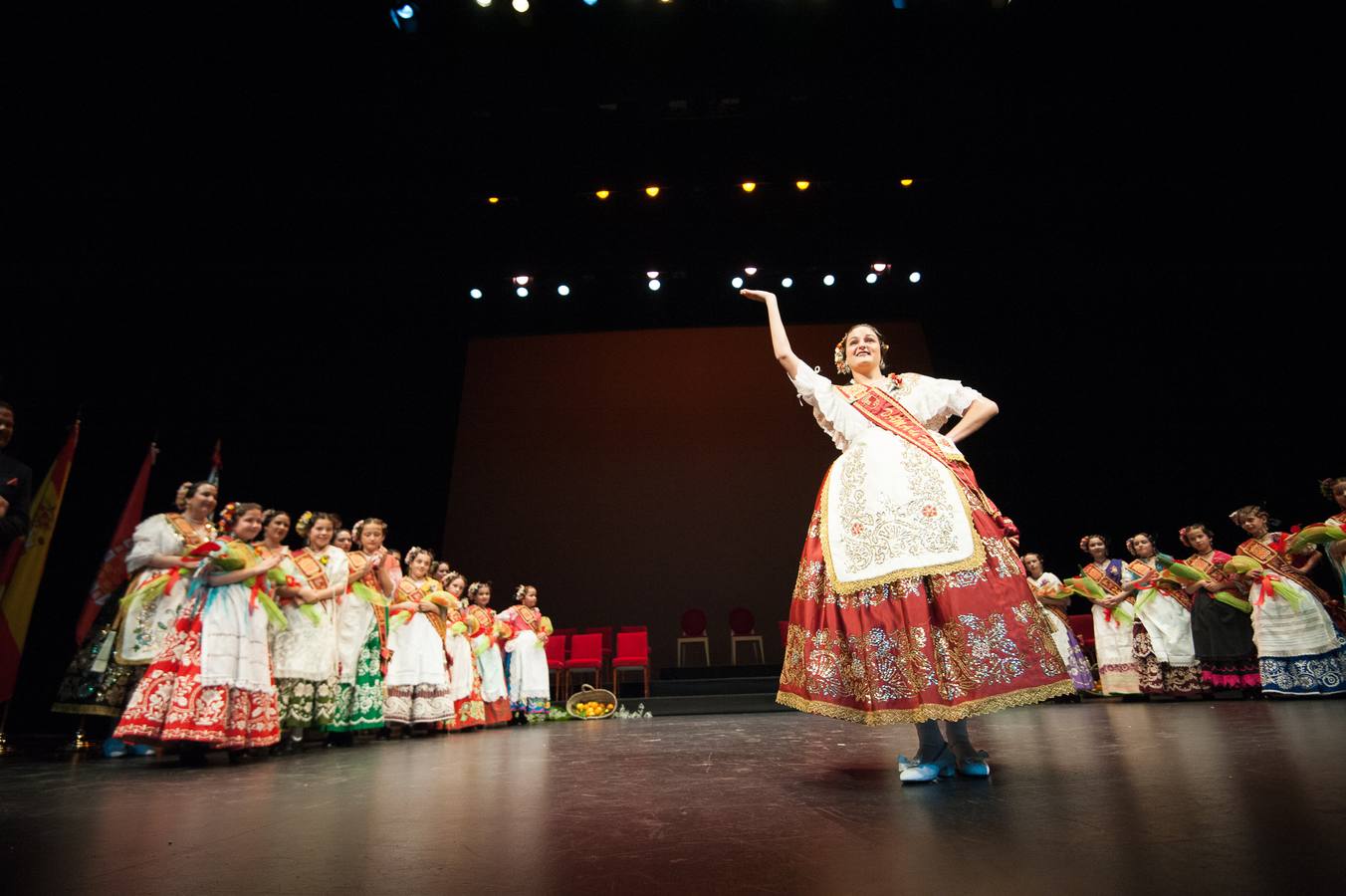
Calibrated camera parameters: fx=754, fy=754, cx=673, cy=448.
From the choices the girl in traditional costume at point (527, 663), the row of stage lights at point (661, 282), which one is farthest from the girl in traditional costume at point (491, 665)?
the row of stage lights at point (661, 282)

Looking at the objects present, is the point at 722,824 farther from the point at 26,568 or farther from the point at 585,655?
the point at 585,655

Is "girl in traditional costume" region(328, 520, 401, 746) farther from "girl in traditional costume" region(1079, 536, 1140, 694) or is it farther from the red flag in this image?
"girl in traditional costume" region(1079, 536, 1140, 694)

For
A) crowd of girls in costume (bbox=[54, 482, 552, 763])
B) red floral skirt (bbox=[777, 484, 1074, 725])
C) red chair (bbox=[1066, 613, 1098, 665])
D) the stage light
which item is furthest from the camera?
red chair (bbox=[1066, 613, 1098, 665])

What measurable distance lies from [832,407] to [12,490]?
11.5 ft

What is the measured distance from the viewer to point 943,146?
211 inches

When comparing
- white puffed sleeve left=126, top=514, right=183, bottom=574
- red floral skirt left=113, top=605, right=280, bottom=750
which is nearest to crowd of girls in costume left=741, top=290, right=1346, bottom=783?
red floral skirt left=113, top=605, right=280, bottom=750

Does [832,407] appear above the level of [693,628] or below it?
below

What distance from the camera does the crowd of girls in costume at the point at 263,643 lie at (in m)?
3.18

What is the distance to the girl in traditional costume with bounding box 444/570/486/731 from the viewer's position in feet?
17.4

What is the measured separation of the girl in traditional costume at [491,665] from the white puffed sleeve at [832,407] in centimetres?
443

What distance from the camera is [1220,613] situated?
5.49 m

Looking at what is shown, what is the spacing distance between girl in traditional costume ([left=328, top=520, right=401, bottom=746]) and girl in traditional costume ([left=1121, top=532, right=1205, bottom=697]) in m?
5.54

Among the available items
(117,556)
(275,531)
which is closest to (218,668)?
(275,531)

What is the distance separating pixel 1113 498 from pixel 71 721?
878 centimetres
